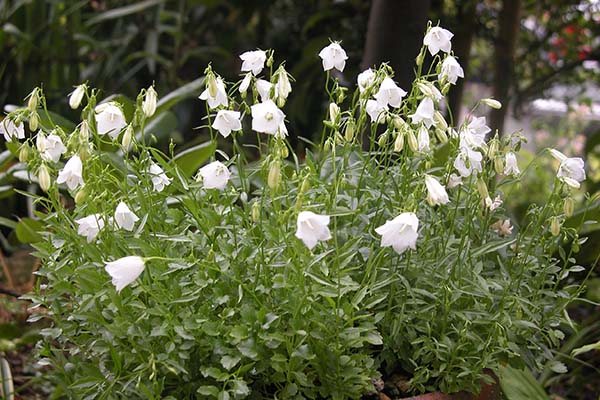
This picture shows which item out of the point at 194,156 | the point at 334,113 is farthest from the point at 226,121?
the point at 194,156

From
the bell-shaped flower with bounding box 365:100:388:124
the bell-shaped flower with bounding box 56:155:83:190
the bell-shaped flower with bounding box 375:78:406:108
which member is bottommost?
the bell-shaped flower with bounding box 56:155:83:190

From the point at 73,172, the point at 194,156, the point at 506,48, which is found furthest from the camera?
the point at 506,48

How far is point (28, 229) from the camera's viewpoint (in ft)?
4.99

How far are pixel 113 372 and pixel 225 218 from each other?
0.85 feet

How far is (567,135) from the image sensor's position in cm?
423

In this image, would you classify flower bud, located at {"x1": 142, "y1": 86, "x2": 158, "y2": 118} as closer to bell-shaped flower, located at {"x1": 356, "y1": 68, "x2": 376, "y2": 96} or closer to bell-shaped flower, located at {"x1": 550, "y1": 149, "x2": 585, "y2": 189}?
bell-shaped flower, located at {"x1": 356, "y1": 68, "x2": 376, "y2": 96}

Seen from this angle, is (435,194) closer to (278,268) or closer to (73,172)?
(278,268)

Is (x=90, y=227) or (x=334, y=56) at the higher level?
(x=334, y=56)

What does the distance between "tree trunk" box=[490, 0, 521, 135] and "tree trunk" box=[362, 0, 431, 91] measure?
795 millimetres

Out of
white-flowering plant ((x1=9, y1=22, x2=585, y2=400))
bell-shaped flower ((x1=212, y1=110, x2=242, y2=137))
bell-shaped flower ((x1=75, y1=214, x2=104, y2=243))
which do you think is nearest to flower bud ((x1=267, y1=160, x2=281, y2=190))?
white-flowering plant ((x1=9, y1=22, x2=585, y2=400))

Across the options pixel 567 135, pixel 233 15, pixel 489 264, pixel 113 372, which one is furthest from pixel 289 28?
pixel 113 372

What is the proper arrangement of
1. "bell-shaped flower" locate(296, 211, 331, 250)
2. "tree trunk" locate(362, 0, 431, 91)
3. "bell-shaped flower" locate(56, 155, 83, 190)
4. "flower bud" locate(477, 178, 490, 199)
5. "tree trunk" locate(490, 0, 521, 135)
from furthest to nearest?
"tree trunk" locate(490, 0, 521, 135) < "tree trunk" locate(362, 0, 431, 91) < "flower bud" locate(477, 178, 490, 199) < "bell-shaped flower" locate(56, 155, 83, 190) < "bell-shaped flower" locate(296, 211, 331, 250)

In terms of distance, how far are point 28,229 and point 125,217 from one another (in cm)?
57

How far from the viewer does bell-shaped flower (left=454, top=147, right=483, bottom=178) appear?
1033 mm
